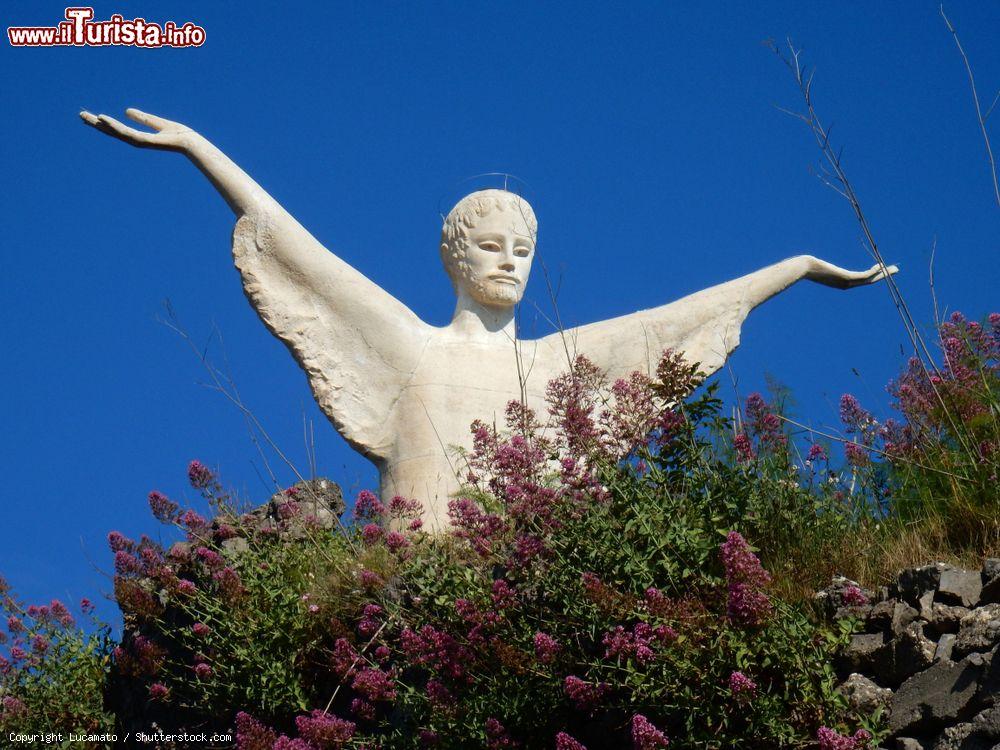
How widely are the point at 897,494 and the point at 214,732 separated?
3.88 m

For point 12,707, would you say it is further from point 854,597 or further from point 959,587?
point 959,587

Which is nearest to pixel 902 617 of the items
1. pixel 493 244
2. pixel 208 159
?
pixel 493 244

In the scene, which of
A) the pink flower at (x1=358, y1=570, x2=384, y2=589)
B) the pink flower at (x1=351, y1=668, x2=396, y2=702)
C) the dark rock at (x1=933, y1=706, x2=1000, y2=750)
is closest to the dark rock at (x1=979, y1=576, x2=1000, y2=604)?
the dark rock at (x1=933, y1=706, x2=1000, y2=750)

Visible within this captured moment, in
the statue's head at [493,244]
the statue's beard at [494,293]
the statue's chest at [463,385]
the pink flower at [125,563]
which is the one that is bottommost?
the pink flower at [125,563]

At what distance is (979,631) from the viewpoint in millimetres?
5445

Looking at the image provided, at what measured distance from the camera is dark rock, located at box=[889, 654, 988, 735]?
526cm

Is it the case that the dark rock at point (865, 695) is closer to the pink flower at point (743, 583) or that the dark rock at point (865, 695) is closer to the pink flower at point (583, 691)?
the pink flower at point (743, 583)

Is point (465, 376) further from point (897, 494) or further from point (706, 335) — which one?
point (897, 494)

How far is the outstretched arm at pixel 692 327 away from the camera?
1001 cm

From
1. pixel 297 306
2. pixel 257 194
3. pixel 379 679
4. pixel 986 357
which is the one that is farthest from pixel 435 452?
pixel 986 357

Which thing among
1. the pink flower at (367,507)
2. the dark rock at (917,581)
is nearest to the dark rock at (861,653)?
the dark rock at (917,581)

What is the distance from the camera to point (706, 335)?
1009 cm

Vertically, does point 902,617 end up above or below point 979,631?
above

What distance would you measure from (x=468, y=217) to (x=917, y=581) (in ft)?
16.1
